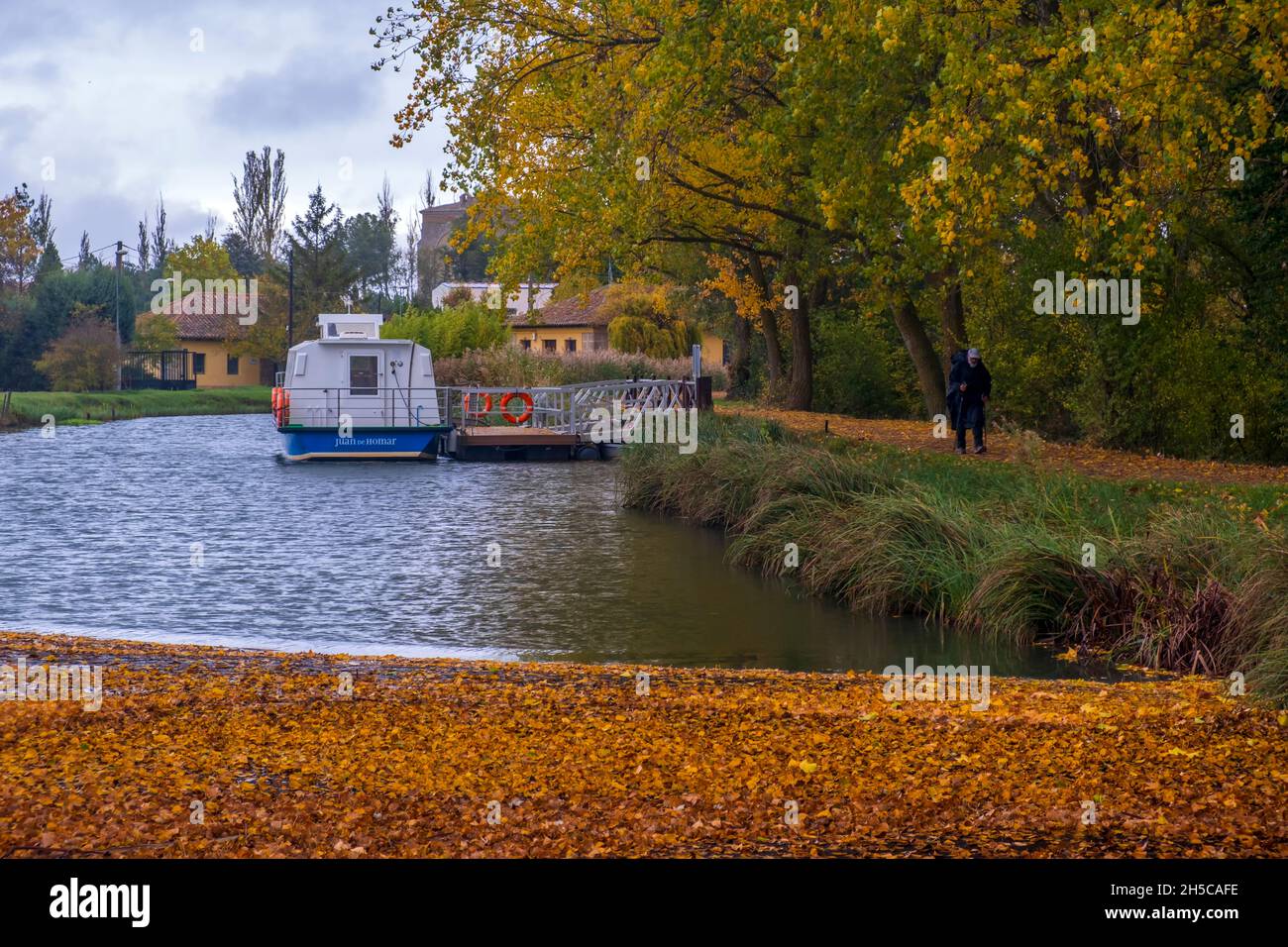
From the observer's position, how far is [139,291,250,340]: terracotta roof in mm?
81188

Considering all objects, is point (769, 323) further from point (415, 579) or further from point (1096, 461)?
point (415, 579)

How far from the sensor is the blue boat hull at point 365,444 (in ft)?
115

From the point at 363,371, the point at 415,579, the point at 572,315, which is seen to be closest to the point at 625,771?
the point at 415,579

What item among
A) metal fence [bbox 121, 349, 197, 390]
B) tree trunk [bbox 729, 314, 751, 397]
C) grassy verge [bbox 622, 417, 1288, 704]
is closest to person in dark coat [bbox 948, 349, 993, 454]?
grassy verge [bbox 622, 417, 1288, 704]

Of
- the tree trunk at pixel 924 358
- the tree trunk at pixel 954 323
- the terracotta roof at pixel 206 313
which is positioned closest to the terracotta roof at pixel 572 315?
the terracotta roof at pixel 206 313

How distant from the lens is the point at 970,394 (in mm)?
22453

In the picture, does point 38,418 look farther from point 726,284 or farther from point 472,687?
point 472,687

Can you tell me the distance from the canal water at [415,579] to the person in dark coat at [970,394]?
185 inches

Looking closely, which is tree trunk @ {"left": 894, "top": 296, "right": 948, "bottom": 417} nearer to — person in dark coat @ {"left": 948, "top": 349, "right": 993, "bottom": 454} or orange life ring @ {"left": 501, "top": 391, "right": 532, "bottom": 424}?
person in dark coat @ {"left": 948, "top": 349, "right": 993, "bottom": 454}

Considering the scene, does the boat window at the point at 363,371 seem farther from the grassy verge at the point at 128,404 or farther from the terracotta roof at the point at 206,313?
the terracotta roof at the point at 206,313

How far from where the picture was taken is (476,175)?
2552 cm

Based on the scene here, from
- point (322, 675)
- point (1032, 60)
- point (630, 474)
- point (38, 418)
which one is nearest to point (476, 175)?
point (630, 474)

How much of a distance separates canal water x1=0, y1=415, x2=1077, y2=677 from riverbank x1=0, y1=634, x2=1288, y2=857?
3.40 meters

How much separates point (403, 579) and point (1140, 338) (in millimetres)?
11949
